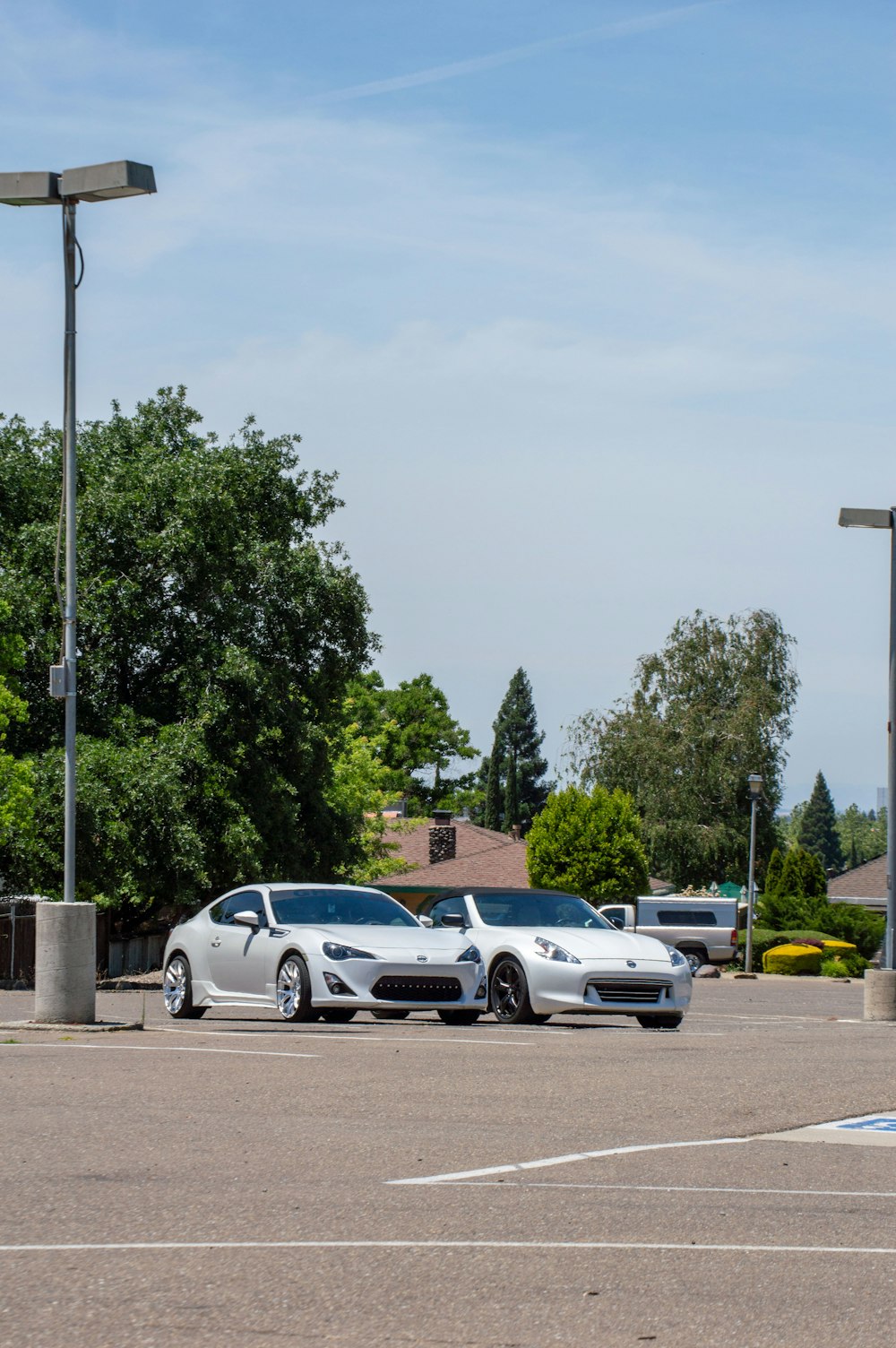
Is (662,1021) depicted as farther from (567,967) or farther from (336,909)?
(336,909)

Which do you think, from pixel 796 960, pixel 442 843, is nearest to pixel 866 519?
pixel 796 960

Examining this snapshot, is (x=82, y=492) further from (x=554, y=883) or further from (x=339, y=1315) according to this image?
(x=339, y=1315)

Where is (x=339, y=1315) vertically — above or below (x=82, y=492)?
below

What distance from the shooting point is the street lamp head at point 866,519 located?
21.0 metres

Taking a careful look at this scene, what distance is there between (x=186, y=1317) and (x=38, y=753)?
3528 cm

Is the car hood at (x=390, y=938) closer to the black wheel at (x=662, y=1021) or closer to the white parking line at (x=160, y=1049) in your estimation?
the black wheel at (x=662, y=1021)

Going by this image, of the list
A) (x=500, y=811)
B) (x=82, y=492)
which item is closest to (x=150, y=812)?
(x=82, y=492)

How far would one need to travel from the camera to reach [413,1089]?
34.5 feet

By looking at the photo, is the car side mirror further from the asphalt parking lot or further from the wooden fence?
the wooden fence

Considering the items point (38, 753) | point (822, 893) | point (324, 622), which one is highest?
point (324, 622)

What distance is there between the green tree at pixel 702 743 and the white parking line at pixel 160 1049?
186 ft

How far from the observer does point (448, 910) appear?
17.4 meters

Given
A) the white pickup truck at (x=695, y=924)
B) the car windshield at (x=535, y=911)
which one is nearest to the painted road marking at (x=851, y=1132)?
→ the car windshield at (x=535, y=911)

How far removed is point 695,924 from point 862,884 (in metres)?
37.2
